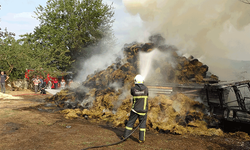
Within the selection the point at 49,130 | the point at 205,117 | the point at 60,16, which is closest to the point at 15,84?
the point at 60,16

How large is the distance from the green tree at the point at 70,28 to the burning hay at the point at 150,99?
13.1 meters

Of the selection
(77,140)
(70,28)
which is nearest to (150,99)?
(77,140)

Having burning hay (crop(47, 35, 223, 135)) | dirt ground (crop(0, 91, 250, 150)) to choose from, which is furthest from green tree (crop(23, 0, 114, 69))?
dirt ground (crop(0, 91, 250, 150))

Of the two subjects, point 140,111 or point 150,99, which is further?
point 150,99

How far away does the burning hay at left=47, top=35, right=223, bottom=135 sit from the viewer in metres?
6.98

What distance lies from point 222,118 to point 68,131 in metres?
5.66

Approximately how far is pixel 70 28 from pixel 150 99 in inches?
829

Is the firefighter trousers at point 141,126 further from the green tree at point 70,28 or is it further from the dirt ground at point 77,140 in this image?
the green tree at point 70,28

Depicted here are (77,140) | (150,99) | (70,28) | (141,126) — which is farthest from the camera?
(70,28)

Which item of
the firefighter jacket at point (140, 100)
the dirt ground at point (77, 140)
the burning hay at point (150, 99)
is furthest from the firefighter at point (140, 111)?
the burning hay at point (150, 99)

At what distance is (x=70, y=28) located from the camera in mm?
25469

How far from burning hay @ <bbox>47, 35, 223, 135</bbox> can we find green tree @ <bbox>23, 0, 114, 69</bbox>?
1310cm

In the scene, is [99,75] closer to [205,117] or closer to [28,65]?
[205,117]

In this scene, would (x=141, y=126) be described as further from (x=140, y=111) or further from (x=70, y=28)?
(x=70, y=28)
